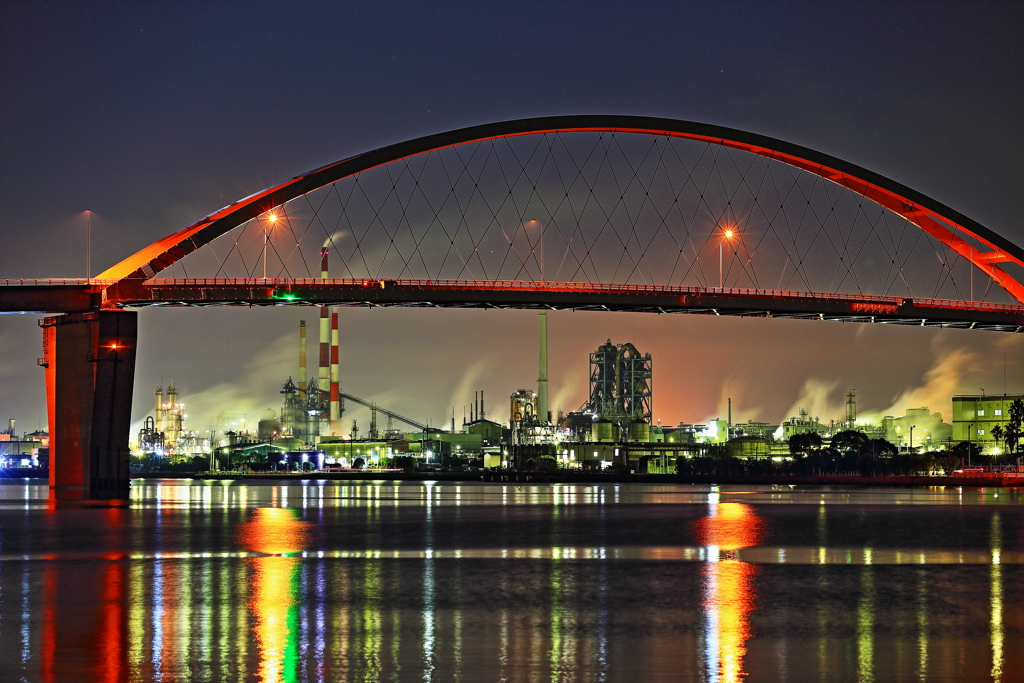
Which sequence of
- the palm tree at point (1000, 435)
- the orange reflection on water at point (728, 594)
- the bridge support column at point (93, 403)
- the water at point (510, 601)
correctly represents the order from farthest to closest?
the palm tree at point (1000, 435), the bridge support column at point (93, 403), the orange reflection on water at point (728, 594), the water at point (510, 601)

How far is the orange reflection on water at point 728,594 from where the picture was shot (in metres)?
17.8

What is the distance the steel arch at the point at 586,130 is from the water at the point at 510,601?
16013 mm

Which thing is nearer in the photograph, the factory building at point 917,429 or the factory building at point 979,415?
the factory building at point 979,415

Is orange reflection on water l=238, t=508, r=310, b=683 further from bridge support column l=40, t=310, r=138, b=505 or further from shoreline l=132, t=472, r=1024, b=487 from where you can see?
shoreline l=132, t=472, r=1024, b=487

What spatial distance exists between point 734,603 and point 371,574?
9.53 metres

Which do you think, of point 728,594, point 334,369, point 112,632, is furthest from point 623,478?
point 112,632

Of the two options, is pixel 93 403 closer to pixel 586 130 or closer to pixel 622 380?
pixel 586 130

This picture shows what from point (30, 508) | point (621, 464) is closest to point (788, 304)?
point (30, 508)

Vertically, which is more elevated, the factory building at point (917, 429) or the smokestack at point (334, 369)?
the smokestack at point (334, 369)

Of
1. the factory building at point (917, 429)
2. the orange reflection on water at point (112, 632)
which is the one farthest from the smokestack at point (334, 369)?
the orange reflection on water at point (112, 632)

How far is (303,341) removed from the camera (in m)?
196

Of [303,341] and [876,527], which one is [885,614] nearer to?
[876,527]

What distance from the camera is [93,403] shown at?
5712 centimetres

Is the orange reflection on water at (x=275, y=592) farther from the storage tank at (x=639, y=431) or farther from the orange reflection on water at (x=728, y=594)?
the storage tank at (x=639, y=431)
